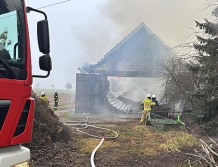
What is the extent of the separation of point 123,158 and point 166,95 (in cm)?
816

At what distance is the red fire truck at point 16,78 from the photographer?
6.32 ft

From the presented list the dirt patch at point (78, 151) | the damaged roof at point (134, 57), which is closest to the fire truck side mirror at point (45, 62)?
the dirt patch at point (78, 151)

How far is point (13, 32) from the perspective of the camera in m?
2.30

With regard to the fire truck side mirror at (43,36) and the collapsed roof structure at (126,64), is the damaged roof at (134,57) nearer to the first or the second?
the collapsed roof structure at (126,64)

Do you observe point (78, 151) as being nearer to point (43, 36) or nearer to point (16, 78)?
point (43, 36)

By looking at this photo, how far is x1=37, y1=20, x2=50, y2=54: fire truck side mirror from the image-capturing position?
244cm

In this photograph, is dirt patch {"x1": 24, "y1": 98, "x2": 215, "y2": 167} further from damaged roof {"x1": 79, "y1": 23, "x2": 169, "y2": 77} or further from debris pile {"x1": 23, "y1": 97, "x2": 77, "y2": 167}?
damaged roof {"x1": 79, "y1": 23, "x2": 169, "y2": 77}

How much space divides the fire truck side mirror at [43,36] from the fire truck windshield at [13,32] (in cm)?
17

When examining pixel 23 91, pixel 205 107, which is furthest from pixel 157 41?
pixel 23 91

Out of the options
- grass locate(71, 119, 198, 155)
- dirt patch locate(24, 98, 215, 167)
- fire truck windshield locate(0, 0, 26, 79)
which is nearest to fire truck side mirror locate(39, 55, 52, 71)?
fire truck windshield locate(0, 0, 26, 79)

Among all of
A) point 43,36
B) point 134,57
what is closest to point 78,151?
point 43,36

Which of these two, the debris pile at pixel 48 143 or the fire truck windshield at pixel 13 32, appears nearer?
the fire truck windshield at pixel 13 32

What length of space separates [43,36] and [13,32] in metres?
0.29

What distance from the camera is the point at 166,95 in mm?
12938
